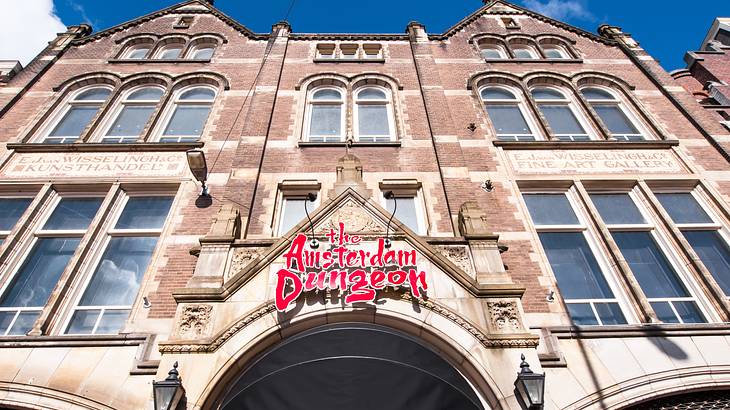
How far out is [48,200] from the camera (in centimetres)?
1063

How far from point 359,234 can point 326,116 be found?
7.07 meters

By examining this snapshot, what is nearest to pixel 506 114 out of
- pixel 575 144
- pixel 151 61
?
pixel 575 144

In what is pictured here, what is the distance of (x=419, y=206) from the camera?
11.0m

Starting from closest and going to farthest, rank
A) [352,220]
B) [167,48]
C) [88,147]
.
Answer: [352,220] → [88,147] → [167,48]

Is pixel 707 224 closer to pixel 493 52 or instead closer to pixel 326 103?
pixel 493 52

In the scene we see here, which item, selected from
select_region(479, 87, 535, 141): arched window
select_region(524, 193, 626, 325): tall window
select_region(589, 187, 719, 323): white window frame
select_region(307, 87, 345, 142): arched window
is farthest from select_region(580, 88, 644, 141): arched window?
select_region(307, 87, 345, 142): arched window

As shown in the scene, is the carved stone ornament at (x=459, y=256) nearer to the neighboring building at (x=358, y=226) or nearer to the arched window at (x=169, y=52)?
the neighboring building at (x=358, y=226)

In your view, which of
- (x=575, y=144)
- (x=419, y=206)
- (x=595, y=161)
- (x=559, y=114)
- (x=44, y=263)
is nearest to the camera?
(x=44, y=263)

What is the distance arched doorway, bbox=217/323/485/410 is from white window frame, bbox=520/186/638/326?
10.1ft

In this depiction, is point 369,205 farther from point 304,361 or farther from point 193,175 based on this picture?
point 193,175

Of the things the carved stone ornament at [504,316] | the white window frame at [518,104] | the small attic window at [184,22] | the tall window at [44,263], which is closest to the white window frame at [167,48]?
the small attic window at [184,22]

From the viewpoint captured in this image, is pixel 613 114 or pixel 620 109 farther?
pixel 620 109

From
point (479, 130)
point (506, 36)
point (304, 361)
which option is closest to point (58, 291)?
point (304, 361)

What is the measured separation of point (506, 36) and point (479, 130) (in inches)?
316
